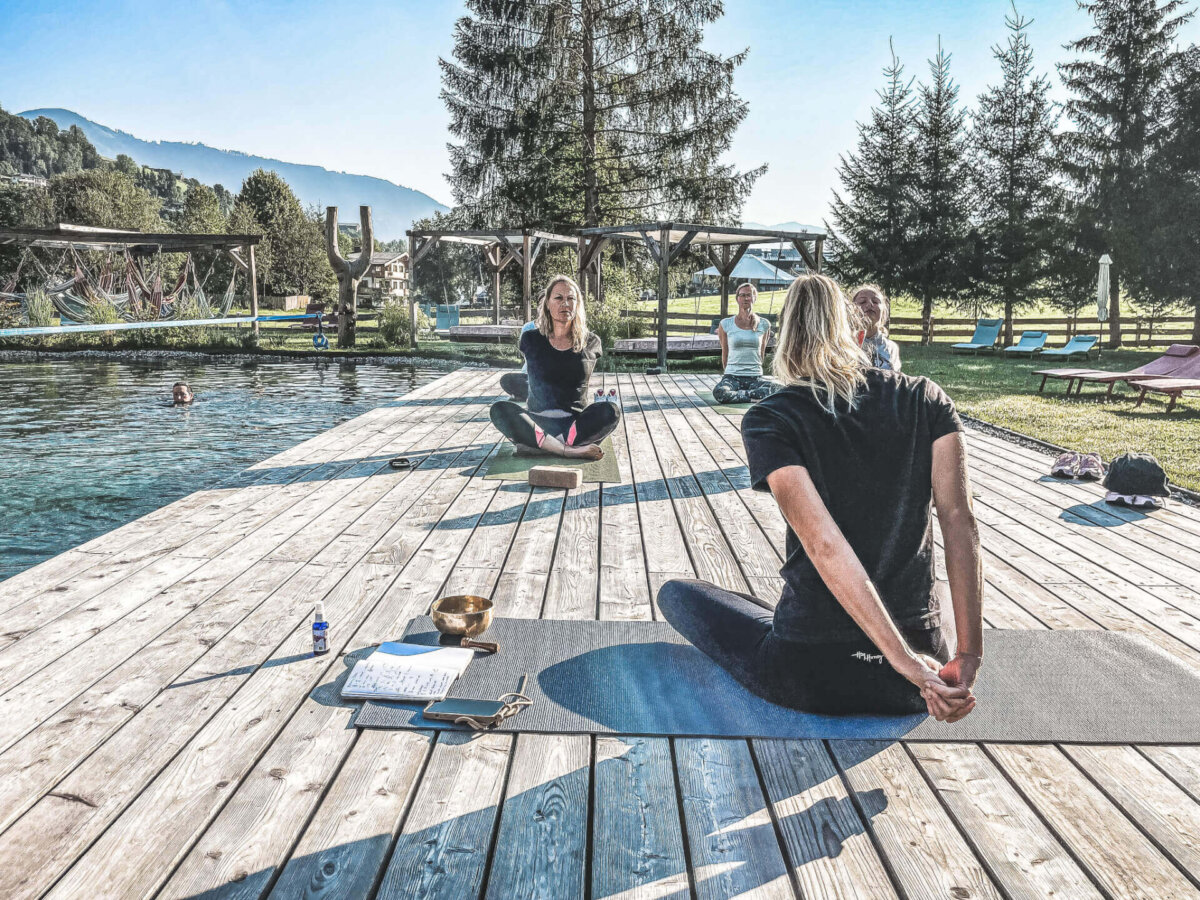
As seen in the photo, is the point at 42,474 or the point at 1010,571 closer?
the point at 1010,571

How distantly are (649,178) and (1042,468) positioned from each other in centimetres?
1751

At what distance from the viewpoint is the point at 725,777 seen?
185cm

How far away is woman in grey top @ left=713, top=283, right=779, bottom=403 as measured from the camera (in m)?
7.63

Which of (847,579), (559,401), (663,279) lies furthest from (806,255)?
(847,579)

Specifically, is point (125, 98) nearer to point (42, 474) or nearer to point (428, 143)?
point (428, 143)

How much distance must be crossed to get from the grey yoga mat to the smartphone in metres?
0.03

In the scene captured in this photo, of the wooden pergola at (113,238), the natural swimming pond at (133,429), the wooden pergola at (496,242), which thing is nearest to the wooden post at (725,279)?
the wooden pergola at (496,242)

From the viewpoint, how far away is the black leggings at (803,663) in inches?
78.8

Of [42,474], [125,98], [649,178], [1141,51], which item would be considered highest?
[125,98]

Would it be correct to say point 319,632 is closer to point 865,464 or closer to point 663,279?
point 865,464

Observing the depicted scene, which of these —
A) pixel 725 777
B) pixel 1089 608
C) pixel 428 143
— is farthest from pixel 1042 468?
pixel 428 143

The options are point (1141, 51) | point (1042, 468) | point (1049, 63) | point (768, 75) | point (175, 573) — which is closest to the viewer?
point (175, 573)

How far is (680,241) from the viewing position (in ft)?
42.1

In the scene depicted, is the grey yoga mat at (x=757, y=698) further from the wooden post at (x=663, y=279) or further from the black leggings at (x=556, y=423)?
the wooden post at (x=663, y=279)
